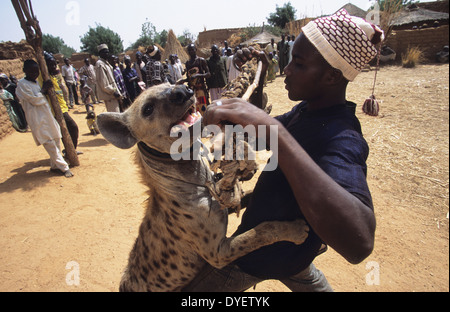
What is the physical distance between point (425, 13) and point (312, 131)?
2794 centimetres

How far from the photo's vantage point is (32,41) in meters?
5.66

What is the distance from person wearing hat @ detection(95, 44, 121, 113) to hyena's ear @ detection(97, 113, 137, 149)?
21.1 feet

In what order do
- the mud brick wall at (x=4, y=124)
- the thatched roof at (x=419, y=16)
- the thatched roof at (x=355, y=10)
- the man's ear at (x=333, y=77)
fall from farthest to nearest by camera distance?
the thatched roof at (x=355, y=10) < the thatched roof at (x=419, y=16) < the mud brick wall at (x=4, y=124) < the man's ear at (x=333, y=77)

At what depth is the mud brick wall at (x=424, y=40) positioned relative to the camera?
16.2 meters

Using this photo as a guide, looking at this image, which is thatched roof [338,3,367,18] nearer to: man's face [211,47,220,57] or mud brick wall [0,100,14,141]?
man's face [211,47,220,57]

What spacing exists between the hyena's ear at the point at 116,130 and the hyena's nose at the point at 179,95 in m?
0.52

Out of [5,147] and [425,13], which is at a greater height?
[425,13]

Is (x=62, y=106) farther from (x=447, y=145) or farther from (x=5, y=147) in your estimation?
(x=447, y=145)

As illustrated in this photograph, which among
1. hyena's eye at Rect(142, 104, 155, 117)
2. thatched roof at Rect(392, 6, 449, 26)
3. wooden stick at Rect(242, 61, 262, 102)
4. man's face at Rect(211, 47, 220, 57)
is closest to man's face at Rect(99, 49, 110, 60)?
man's face at Rect(211, 47, 220, 57)

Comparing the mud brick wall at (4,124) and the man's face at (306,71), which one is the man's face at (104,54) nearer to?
the mud brick wall at (4,124)

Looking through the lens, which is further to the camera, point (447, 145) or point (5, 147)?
point (5, 147)

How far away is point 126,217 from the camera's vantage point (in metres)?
4.88

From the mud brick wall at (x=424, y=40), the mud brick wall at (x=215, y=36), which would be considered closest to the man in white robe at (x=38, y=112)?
the mud brick wall at (x=424, y=40)

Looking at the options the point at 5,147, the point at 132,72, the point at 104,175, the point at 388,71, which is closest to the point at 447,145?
the point at 104,175
